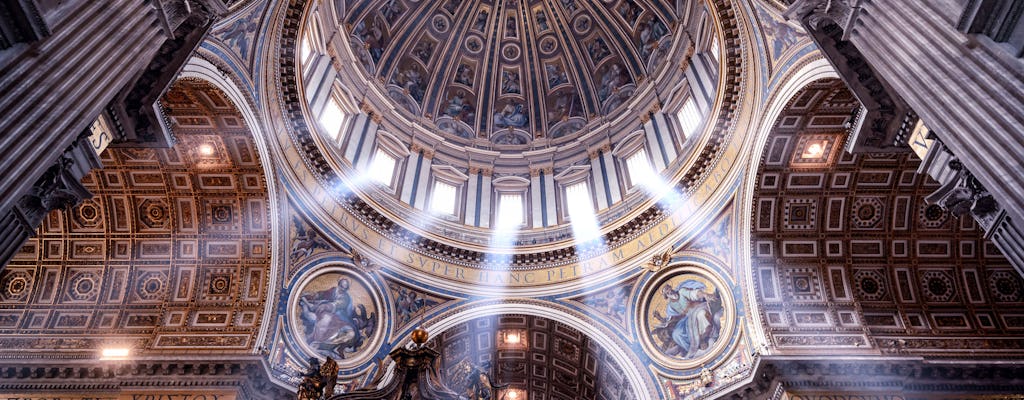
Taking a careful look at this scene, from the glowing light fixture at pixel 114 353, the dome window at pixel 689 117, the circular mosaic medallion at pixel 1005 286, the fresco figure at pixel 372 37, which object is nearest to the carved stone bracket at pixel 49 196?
the glowing light fixture at pixel 114 353

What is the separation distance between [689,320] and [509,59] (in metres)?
16.1

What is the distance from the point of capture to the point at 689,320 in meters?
17.6

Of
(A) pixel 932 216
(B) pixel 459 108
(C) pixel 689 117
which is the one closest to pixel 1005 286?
(A) pixel 932 216

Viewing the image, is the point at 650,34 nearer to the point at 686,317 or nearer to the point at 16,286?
the point at 686,317

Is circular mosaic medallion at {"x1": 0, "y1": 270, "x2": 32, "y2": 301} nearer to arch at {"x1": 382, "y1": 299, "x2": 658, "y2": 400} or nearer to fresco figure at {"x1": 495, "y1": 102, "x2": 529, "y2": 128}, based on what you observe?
arch at {"x1": 382, "y1": 299, "x2": 658, "y2": 400}

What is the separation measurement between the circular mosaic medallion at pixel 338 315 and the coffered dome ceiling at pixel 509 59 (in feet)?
30.3

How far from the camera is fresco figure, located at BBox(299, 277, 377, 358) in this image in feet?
56.2

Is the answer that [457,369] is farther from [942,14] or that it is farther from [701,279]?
[942,14]

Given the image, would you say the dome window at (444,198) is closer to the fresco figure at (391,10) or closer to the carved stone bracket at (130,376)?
the fresco figure at (391,10)

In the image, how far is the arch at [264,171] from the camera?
12.9 meters

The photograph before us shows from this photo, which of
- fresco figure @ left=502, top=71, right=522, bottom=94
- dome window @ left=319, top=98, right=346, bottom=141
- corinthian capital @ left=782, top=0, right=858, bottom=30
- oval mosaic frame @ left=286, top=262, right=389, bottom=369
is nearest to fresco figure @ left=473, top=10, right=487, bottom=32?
fresco figure @ left=502, top=71, right=522, bottom=94

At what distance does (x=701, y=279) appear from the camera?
17.6 m

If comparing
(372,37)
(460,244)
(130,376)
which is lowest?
(130,376)

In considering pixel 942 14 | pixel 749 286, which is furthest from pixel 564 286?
pixel 942 14
